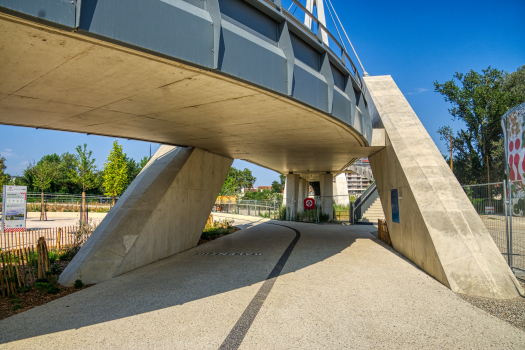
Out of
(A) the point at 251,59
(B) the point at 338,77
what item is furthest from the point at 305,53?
(A) the point at 251,59

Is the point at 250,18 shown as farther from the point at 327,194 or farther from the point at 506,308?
the point at 327,194

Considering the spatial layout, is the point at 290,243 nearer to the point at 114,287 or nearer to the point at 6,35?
the point at 114,287

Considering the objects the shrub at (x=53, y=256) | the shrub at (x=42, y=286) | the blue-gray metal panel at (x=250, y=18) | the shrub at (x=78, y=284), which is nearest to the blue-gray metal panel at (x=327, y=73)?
the blue-gray metal panel at (x=250, y=18)

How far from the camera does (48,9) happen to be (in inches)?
131

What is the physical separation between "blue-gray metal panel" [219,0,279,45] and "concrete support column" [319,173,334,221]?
1974 cm

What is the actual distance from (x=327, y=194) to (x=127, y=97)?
22.8 m

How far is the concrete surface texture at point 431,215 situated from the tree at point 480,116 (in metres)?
33.2

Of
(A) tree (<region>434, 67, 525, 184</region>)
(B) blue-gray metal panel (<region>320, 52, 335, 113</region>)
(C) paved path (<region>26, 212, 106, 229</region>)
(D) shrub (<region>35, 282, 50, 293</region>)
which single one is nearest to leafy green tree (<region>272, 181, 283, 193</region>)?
(A) tree (<region>434, 67, 525, 184</region>)

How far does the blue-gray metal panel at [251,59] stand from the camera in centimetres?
499

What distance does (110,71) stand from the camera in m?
4.61

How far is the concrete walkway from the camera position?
4457mm

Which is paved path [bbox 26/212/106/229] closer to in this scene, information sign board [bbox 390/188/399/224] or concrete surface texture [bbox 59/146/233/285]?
concrete surface texture [bbox 59/146/233/285]

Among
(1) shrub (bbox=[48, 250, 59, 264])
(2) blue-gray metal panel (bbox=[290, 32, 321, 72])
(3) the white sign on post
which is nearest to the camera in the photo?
(2) blue-gray metal panel (bbox=[290, 32, 321, 72])

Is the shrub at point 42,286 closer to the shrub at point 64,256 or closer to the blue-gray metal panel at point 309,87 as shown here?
the shrub at point 64,256
